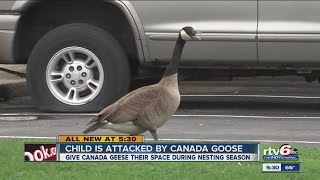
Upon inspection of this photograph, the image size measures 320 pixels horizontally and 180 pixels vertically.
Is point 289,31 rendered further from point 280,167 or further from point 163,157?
point 163,157

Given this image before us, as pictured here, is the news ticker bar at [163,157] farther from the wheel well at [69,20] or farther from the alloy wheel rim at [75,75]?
the wheel well at [69,20]

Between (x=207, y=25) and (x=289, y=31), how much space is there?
88 cm

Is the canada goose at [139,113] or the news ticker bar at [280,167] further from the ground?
the canada goose at [139,113]

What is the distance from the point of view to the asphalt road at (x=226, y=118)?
22.5 feet

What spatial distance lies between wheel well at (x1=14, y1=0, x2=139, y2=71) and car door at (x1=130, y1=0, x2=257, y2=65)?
13.2 inches

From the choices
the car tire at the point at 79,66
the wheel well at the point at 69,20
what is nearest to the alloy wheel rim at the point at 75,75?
the car tire at the point at 79,66

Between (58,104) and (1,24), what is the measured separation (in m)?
1.09

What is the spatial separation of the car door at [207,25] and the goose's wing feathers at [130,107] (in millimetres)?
2964

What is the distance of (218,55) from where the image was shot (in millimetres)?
7695

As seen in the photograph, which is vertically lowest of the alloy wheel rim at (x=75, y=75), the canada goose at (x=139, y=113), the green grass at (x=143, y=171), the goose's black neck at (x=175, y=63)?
the green grass at (x=143, y=171)

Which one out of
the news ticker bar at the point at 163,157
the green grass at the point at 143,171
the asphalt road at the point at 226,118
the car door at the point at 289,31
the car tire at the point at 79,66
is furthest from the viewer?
the car tire at the point at 79,66

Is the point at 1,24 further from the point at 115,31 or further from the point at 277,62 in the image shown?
the point at 277,62

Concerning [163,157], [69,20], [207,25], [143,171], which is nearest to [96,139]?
[163,157]

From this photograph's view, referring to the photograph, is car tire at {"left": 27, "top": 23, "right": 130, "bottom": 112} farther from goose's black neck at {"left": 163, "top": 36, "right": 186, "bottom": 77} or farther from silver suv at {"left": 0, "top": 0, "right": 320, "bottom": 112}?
goose's black neck at {"left": 163, "top": 36, "right": 186, "bottom": 77}
